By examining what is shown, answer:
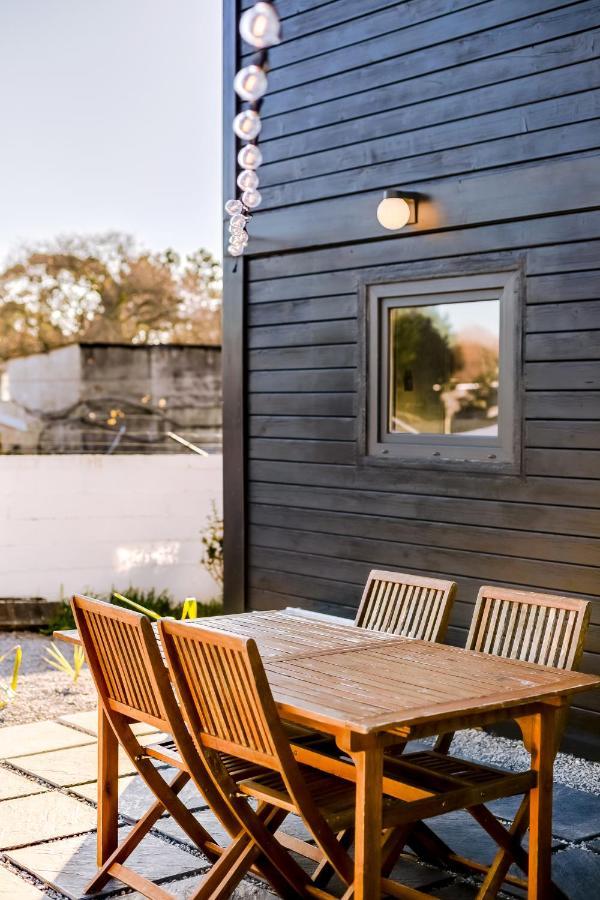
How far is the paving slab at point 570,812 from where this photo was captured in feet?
12.3

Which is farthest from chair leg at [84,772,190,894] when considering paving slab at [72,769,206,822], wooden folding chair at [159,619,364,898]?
paving slab at [72,769,206,822]

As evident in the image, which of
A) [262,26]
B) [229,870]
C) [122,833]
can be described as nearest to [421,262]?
[262,26]

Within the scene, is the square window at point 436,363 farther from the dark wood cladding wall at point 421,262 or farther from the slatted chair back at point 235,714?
the slatted chair back at point 235,714

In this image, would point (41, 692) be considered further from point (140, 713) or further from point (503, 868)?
point (503, 868)

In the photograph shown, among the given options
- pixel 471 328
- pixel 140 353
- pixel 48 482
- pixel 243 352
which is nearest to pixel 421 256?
pixel 471 328

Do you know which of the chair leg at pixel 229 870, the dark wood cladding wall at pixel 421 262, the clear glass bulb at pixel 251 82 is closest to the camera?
the chair leg at pixel 229 870

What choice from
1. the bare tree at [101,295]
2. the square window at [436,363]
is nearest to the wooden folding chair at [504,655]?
the square window at [436,363]

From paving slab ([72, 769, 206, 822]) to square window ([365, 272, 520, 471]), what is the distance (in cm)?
188

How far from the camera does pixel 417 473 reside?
524 cm

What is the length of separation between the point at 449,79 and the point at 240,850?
138 inches

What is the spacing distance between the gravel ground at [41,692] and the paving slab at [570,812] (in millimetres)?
2328

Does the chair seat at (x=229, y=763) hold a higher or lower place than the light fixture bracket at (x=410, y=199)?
lower

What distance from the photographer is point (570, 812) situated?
3965 millimetres

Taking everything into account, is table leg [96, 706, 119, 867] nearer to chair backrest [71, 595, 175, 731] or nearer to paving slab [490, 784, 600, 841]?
chair backrest [71, 595, 175, 731]
